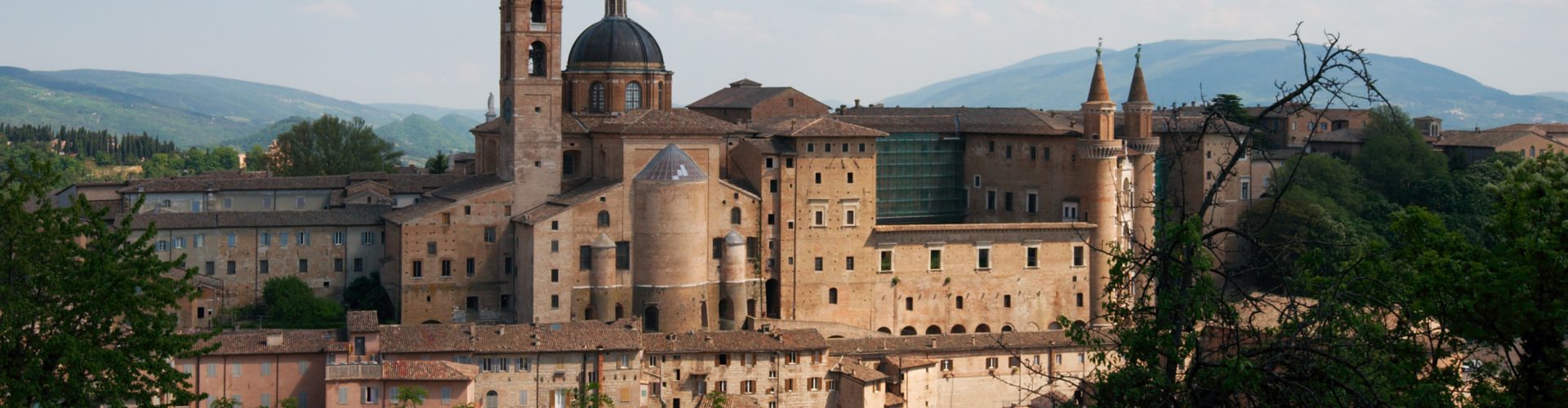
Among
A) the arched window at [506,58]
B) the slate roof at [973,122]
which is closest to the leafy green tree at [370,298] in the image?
the arched window at [506,58]

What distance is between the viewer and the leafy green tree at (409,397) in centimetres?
4197

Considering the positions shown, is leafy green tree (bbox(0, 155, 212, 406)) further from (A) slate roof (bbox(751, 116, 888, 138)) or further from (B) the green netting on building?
(B) the green netting on building

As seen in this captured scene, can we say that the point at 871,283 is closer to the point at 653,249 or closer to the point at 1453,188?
the point at 653,249

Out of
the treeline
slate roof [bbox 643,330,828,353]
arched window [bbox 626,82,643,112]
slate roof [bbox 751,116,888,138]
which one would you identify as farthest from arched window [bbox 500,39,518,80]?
the treeline

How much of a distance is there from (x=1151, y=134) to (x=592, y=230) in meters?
19.9

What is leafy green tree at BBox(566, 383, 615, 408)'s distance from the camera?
44.2 meters

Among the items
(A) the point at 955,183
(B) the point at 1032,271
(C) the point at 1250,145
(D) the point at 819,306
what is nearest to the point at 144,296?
(C) the point at 1250,145

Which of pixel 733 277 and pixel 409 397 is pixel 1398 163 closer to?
pixel 733 277

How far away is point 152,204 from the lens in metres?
57.2

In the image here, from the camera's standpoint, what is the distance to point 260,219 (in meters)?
53.6

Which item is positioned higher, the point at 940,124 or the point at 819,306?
the point at 940,124

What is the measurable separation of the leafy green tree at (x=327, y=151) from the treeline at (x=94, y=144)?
161ft

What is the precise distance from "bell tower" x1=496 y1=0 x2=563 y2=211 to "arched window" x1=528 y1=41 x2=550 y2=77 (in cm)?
2

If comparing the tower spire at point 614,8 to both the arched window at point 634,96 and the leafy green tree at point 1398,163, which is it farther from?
the leafy green tree at point 1398,163
